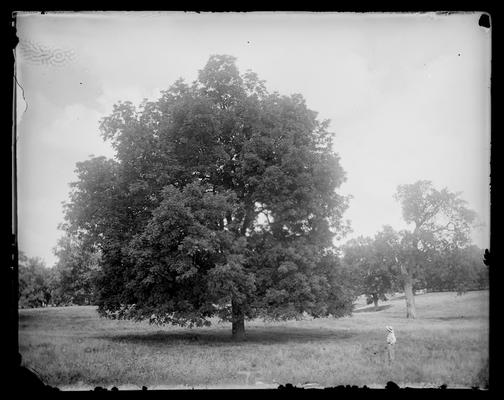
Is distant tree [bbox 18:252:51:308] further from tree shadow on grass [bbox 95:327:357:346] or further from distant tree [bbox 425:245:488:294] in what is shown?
distant tree [bbox 425:245:488:294]

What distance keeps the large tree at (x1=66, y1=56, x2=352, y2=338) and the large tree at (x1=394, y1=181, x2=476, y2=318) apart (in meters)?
3.59

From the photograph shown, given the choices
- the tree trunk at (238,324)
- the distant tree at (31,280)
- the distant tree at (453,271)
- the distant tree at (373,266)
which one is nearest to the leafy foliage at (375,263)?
the distant tree at (373,266)

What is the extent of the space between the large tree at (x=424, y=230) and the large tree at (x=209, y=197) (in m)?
3.59

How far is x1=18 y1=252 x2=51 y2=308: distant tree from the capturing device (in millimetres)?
7324

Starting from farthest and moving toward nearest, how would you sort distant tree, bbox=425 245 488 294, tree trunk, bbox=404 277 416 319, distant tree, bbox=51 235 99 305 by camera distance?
tree trunk, bbox=404 277 416 319 < distant tree, bbox=425 245 488 294 < distant tree, bbox=51 235 99 305

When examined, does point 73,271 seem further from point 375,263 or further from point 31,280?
point 375,263

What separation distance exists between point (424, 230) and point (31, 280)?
1835 cm

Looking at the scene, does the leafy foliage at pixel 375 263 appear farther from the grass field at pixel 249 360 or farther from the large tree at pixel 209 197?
the large tree at pixel 209 197

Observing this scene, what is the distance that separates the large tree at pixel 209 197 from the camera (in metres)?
11.9

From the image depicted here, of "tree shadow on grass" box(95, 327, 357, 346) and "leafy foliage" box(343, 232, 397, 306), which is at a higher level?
"leafy foliage" box(343, 232, 397, 306)

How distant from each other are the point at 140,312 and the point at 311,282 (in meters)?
5.81

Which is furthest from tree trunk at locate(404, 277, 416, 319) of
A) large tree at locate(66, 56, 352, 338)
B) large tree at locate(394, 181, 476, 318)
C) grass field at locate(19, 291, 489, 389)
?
large tree at locate(66, 56, 352, 338)
